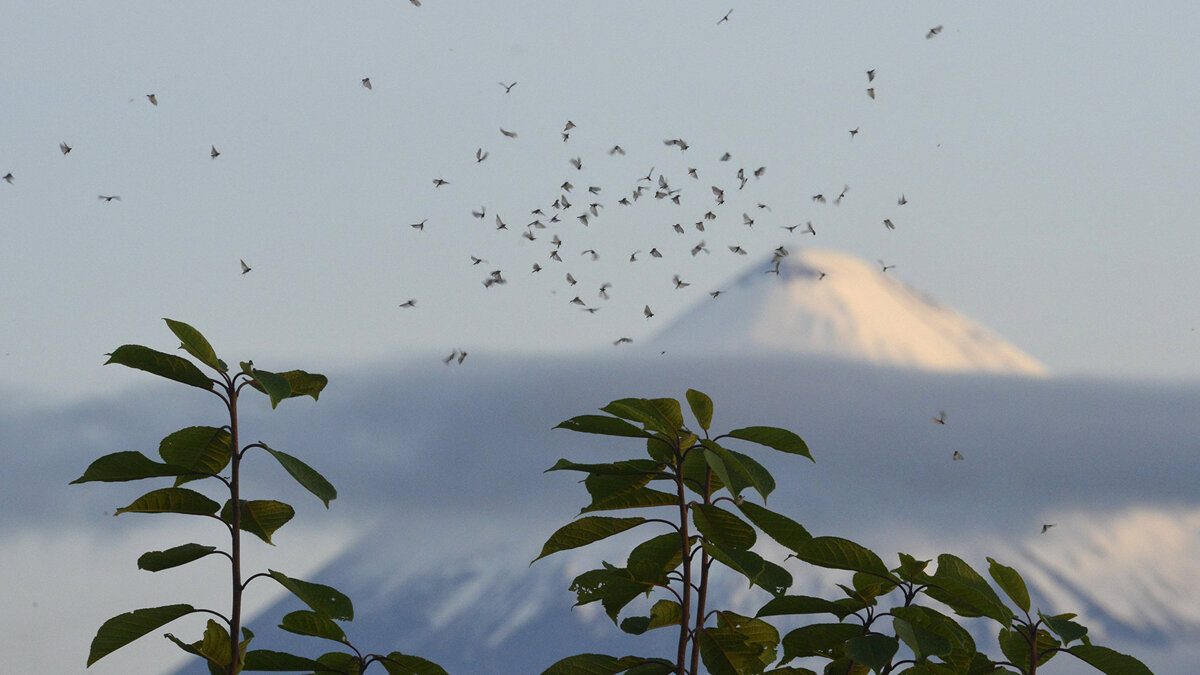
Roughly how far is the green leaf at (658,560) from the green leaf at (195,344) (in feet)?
5.46

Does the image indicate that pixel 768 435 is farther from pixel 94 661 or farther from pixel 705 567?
pixel 94 661

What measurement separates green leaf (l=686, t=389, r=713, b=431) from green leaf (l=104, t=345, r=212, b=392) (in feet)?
5.76

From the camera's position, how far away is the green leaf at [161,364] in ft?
16.0

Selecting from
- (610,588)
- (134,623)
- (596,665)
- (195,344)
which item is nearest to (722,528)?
(610,588)

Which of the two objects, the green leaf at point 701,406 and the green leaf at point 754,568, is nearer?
the green leaf at point 754,568

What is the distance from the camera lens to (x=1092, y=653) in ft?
16.6

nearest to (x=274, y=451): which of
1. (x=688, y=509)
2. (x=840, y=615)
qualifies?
(x=688, y=509)

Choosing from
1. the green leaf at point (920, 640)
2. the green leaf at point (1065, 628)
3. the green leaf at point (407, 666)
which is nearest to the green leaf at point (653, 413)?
the green leaf at point (920, 640)

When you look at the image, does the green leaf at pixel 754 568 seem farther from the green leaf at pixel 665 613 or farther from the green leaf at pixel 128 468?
the green leaf at pixel 128 468

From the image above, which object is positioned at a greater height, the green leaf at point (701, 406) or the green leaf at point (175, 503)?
the green leaf at point (701, 406)

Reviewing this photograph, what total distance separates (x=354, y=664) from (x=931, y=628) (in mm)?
2151

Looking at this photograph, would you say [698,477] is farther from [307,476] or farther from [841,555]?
[307,476]

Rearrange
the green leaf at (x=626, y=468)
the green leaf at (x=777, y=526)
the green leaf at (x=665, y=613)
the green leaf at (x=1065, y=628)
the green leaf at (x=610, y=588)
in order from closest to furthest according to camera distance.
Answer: the green leaf at (x=1065, y=628) < the green leaf at (x=777, y=526) < the green leaf at (x=626, y=468) < the green leaf at (x=610, y=588) < the green leaf at (x=665, y=613)

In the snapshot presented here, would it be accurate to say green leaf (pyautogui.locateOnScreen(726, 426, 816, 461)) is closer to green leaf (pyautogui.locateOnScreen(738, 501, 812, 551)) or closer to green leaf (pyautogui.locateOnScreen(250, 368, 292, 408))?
green leaf (pyautogui.locateOnScreen(738, 501, 812, 551))
